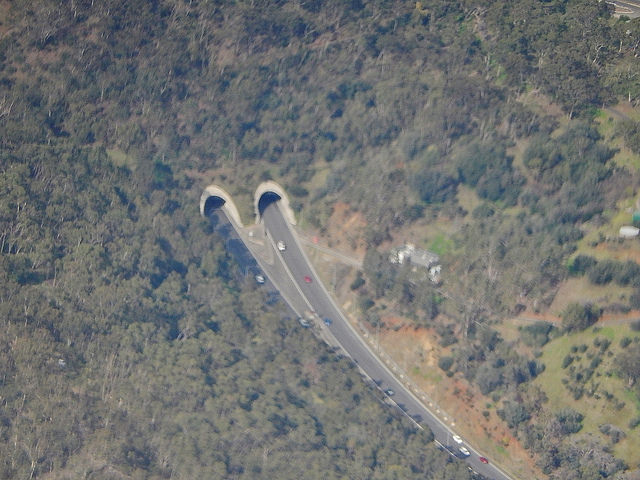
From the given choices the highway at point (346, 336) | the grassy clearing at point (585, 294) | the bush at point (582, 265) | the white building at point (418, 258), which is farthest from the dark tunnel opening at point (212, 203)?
the bush at point (582, 265)

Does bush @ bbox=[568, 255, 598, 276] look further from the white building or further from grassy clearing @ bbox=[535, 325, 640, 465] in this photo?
the white building

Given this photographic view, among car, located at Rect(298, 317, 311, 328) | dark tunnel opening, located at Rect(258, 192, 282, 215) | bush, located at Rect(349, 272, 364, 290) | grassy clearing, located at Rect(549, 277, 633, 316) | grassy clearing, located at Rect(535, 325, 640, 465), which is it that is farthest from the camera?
dark tunnel opening, located at Rect(258, 192, 282, 215)

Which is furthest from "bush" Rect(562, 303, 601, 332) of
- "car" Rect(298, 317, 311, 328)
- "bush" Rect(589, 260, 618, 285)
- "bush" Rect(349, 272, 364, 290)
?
"car" Rect(298, 317, 311, 328)

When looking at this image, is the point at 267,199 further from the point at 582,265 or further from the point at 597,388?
the point at 597,388

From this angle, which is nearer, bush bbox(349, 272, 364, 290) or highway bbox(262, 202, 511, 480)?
highway bbox(262, 202, 511, 480)

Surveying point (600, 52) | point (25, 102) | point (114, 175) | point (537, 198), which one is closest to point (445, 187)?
point (537, 198)

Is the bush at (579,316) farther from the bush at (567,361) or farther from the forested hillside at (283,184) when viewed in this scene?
Result: the bush at (567,361)

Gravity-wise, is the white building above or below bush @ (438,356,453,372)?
above

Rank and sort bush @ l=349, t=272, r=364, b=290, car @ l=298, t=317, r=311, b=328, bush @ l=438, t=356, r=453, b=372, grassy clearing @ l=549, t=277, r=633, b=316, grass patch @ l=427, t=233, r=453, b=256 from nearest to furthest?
grassy clearing @ l=549, t=277, r=633, b=316, bush @ l=438, t=356, r=453, b=372, car @ l=298, t=317, r=311, b=328, bush @ l=349, t=272, r=364, b=290, grass patch @ l=427, t=233, r=453, b=256
